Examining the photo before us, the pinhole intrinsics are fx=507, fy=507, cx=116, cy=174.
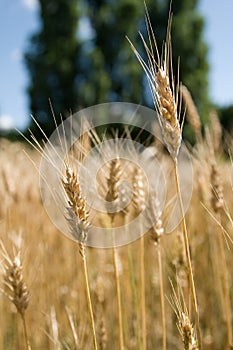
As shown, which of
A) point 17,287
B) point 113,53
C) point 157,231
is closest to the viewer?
point 17,287

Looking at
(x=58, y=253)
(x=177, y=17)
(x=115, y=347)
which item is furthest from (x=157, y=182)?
(x=177, y=17)

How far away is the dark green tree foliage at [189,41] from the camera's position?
17.0 metres

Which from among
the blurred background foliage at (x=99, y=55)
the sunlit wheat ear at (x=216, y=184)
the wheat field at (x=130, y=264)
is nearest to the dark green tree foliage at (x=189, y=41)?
the blurred background foliage at (x=99, y=55)

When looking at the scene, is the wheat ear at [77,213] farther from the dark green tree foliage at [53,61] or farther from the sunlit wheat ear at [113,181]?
the dark green tree foliage at [53,61]

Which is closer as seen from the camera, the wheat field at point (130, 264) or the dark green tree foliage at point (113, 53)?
the wheat field at point (130, 264)

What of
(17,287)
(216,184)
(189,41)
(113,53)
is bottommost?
(17,287)

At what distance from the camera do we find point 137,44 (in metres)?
17.6

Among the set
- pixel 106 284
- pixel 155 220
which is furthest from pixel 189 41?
pixel 155 220

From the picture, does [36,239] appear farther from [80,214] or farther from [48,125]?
[48,125]

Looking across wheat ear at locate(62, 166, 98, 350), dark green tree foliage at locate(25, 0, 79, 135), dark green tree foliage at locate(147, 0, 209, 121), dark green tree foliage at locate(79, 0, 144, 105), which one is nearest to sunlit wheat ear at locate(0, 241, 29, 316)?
wheat ear at locate(62, 166, 98, 350)

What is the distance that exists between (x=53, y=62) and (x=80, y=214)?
1660cm

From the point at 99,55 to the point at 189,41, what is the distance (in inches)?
134

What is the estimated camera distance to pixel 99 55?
55.3 feet

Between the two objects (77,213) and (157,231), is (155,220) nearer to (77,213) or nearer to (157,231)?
(157,231)
